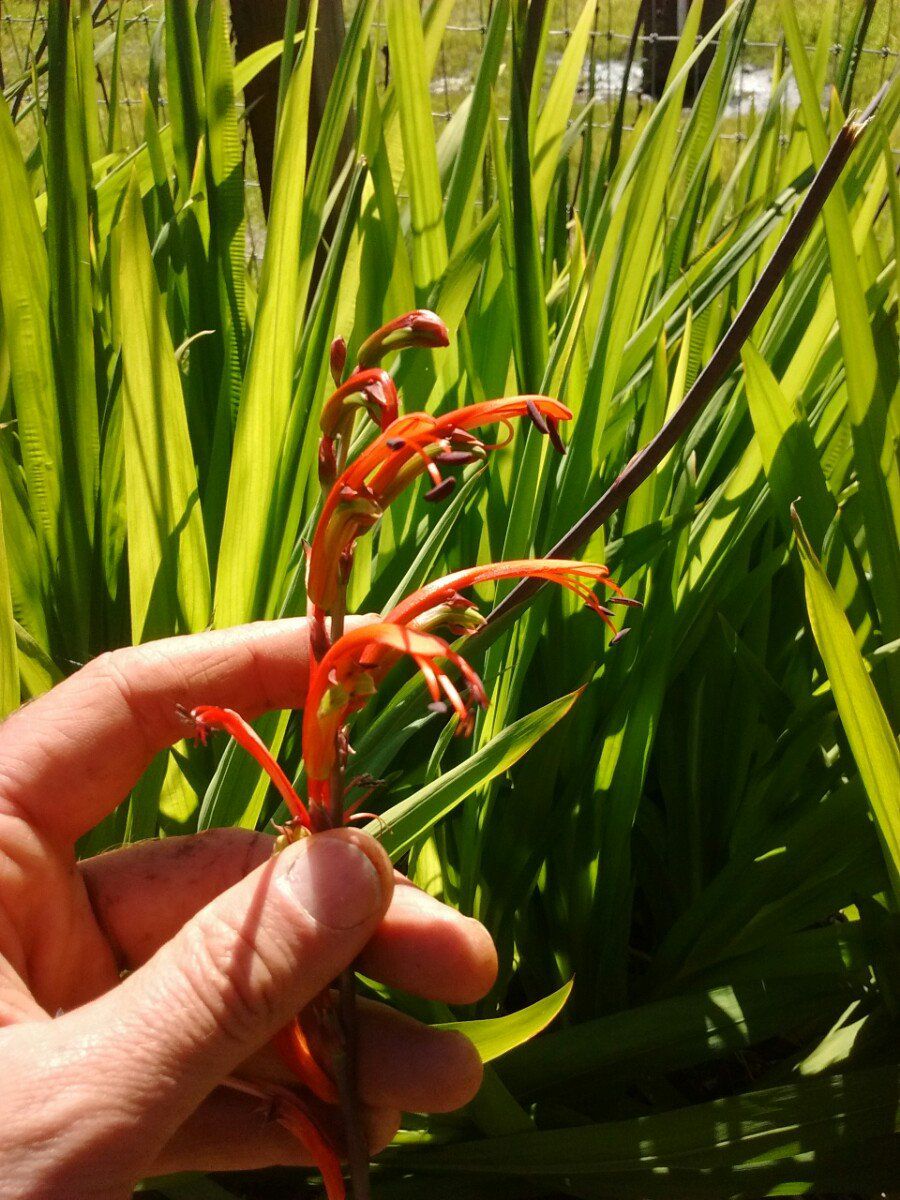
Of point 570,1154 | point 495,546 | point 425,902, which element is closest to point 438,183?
point 495,546

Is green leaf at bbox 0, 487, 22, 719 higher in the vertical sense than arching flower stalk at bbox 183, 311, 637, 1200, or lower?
lower

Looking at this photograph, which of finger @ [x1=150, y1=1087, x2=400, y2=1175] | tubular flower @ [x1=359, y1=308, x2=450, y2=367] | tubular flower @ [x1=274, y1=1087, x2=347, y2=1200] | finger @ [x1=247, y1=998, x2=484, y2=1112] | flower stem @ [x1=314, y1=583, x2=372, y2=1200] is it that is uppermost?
tubular flower @ [x1=359, y1=308, x2=450, y2=367]

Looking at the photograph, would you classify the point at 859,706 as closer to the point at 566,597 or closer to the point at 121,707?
the point at 566,597

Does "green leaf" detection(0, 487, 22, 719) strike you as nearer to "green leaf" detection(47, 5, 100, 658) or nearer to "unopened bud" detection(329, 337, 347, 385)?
"green leaf" detection(47, 5, 100, 658)

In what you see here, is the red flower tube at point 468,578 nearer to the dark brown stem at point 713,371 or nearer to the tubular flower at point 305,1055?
the dark brown stem at point 713,371

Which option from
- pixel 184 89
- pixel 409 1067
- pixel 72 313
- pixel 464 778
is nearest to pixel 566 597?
pixel 464 778

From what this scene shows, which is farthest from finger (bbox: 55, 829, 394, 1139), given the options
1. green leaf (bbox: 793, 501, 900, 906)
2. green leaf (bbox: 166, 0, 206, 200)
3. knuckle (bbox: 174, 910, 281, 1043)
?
green leaf (bbox: 166, 0, 206, 200)

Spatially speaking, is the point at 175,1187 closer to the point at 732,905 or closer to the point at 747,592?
the point at 732,905

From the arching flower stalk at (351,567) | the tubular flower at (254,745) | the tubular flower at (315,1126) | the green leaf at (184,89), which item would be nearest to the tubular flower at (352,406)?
the arching flower stalk at (351,567)
